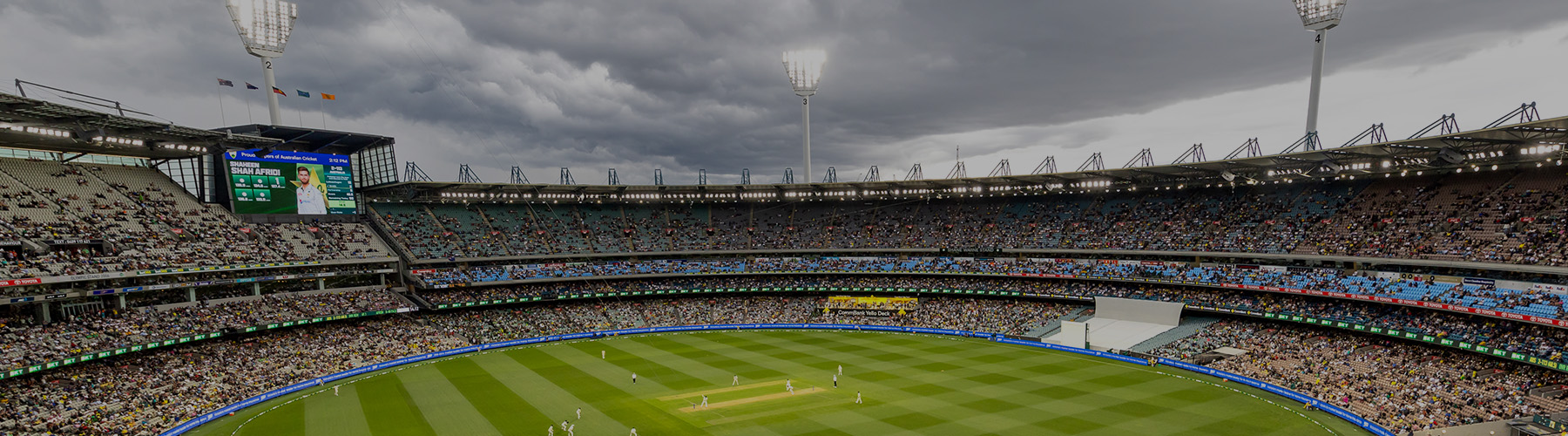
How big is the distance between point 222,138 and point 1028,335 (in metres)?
64.9

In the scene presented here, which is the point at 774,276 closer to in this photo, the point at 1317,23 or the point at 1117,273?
the point at 1117,273

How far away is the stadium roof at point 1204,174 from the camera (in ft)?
129

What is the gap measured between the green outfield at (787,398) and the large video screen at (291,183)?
23277mm

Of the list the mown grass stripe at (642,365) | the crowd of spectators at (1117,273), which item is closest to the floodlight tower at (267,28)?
the crowd of spectators at (1117,273)

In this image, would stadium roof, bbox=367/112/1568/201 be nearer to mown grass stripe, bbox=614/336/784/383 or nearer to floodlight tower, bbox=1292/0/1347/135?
floodlight tower, bbox=1292/0/1347/135

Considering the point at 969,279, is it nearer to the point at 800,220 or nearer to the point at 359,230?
the point at 800,220

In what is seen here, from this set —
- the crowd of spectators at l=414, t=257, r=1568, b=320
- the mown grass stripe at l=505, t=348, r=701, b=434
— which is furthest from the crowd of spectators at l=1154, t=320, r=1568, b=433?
the mown grass stripe at l=505, t=348, r=701, b=434

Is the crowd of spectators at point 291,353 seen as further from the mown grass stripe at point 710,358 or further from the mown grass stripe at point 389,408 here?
the mown grass stripe at point 710,358

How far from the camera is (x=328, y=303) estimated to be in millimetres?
55438

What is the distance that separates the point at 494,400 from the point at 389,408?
210 inches

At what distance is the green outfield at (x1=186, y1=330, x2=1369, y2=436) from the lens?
34.0 m

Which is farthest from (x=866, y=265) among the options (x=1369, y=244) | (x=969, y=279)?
(x=1369, y=244)

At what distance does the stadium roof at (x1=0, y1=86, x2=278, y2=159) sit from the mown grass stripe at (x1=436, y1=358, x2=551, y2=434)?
2424 centimetres

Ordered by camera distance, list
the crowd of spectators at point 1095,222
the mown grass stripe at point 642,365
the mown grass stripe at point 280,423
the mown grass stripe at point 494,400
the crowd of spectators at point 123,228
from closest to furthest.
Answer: the mown grass stripe at point 280,423 < the mown grass stripe at point 494,400 < the crowd of spectators at point 123,228 < the mown grass stripe at point 642,365 < the crowd of spectators at point 1095,222
